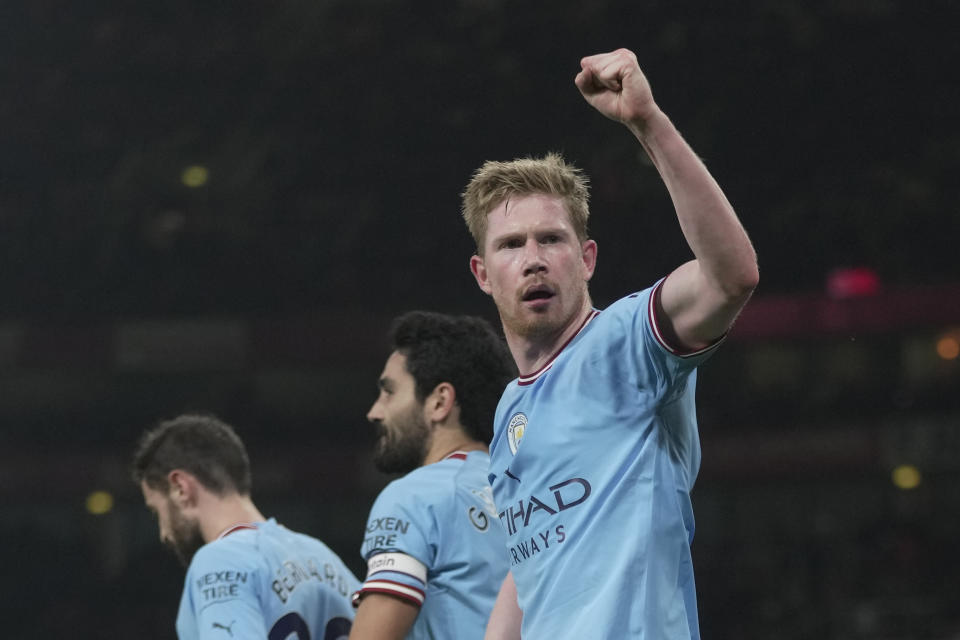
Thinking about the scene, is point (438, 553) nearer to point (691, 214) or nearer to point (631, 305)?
point (631, 305)

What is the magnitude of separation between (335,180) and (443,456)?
7892 millimetres

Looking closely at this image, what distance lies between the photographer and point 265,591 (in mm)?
3012

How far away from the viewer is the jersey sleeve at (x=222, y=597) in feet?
9.44

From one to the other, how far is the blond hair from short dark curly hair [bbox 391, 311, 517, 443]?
0.86m

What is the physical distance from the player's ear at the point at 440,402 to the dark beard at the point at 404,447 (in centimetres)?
3

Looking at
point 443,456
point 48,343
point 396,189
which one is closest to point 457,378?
point 443,456

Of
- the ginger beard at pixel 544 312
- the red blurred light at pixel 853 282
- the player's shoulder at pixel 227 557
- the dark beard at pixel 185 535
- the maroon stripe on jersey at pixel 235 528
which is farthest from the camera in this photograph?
the red blurred light at pixel 853 282

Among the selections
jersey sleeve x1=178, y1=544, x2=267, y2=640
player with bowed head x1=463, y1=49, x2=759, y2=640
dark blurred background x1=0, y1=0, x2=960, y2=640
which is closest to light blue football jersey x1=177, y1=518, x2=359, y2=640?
jersey sleeve x1=178, y1=544, x2=267, y2=640

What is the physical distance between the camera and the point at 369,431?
1131cm

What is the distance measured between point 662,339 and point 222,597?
1646 mm

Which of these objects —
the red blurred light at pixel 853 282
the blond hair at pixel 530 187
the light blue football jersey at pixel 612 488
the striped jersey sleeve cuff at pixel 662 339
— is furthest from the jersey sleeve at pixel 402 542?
the red blurred light at pixel 853 282

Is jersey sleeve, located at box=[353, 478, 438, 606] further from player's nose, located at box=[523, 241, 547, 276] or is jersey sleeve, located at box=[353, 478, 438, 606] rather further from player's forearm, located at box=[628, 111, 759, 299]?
player's forearm, located at box=[628, 111, 759, 299]

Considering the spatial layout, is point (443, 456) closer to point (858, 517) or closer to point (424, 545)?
point (424, 545)

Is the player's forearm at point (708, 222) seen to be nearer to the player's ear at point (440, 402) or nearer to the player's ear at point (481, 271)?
the player's ear at point (481, 271)
